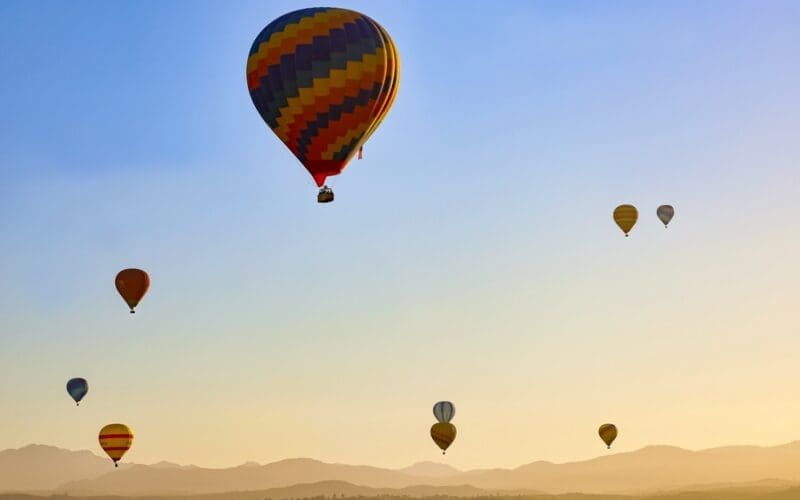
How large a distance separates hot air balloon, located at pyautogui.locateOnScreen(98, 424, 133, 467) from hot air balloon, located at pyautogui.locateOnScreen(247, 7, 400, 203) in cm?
4171

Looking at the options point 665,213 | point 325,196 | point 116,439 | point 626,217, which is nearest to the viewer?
point 325,196

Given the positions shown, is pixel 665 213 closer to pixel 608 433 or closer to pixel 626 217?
pixel 626 217

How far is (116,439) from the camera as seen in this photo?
11300 cm

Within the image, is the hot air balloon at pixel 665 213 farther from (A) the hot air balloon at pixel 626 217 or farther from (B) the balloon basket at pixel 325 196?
(B) the balloon basket at pixel 325 196

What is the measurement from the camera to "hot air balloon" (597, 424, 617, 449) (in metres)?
132

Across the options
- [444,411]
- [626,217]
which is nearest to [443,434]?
[444,411]

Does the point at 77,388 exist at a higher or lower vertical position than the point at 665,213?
lower

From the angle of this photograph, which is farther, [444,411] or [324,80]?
[444,411]

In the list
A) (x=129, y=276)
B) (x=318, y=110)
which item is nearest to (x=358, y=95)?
(x=318, y=110)

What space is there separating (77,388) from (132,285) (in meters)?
22.4

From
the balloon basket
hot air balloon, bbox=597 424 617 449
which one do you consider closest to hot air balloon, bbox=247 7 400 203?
the balloon basket

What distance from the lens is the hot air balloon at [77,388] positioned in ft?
393

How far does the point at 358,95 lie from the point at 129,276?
31206 mm

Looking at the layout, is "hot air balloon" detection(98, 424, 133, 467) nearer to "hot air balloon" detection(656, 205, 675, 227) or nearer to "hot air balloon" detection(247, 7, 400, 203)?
"hot air balloon" detection(247, 7, 400, 203)
